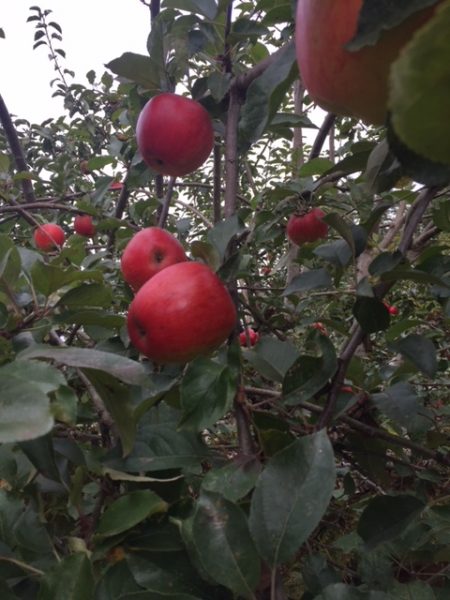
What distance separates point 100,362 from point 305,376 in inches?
10.4

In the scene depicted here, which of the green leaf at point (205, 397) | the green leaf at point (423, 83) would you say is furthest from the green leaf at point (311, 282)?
the green leaf at point (423, 83)

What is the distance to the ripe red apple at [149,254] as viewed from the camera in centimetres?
88

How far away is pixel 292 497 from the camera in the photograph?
51 centimetres

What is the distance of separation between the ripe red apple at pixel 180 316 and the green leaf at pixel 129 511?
21cm

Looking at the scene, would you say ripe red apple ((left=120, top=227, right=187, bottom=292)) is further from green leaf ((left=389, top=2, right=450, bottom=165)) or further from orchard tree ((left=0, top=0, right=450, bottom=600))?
green leaf ((left=389, top=2, right=450, bottom=165))

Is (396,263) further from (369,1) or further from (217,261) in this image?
(369,1)

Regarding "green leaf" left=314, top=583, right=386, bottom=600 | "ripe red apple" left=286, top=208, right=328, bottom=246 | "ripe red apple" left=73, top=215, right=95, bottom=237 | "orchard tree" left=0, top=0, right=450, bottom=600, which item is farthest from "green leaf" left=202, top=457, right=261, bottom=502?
"ripe red apple" left=73, top=215, right=95, bottom=237

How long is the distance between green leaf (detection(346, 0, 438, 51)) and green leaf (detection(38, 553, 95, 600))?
483 millimetres

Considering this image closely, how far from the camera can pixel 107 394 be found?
57 centimetres

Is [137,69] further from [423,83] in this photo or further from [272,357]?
[423,83]

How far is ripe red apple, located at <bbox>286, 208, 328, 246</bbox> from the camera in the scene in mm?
1334

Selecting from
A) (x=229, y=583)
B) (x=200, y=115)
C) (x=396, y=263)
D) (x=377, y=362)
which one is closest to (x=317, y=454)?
(x=229, y=583)

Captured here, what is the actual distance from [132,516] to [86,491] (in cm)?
26

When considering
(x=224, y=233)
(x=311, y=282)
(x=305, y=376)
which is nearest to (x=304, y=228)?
(x=311, y=282)
